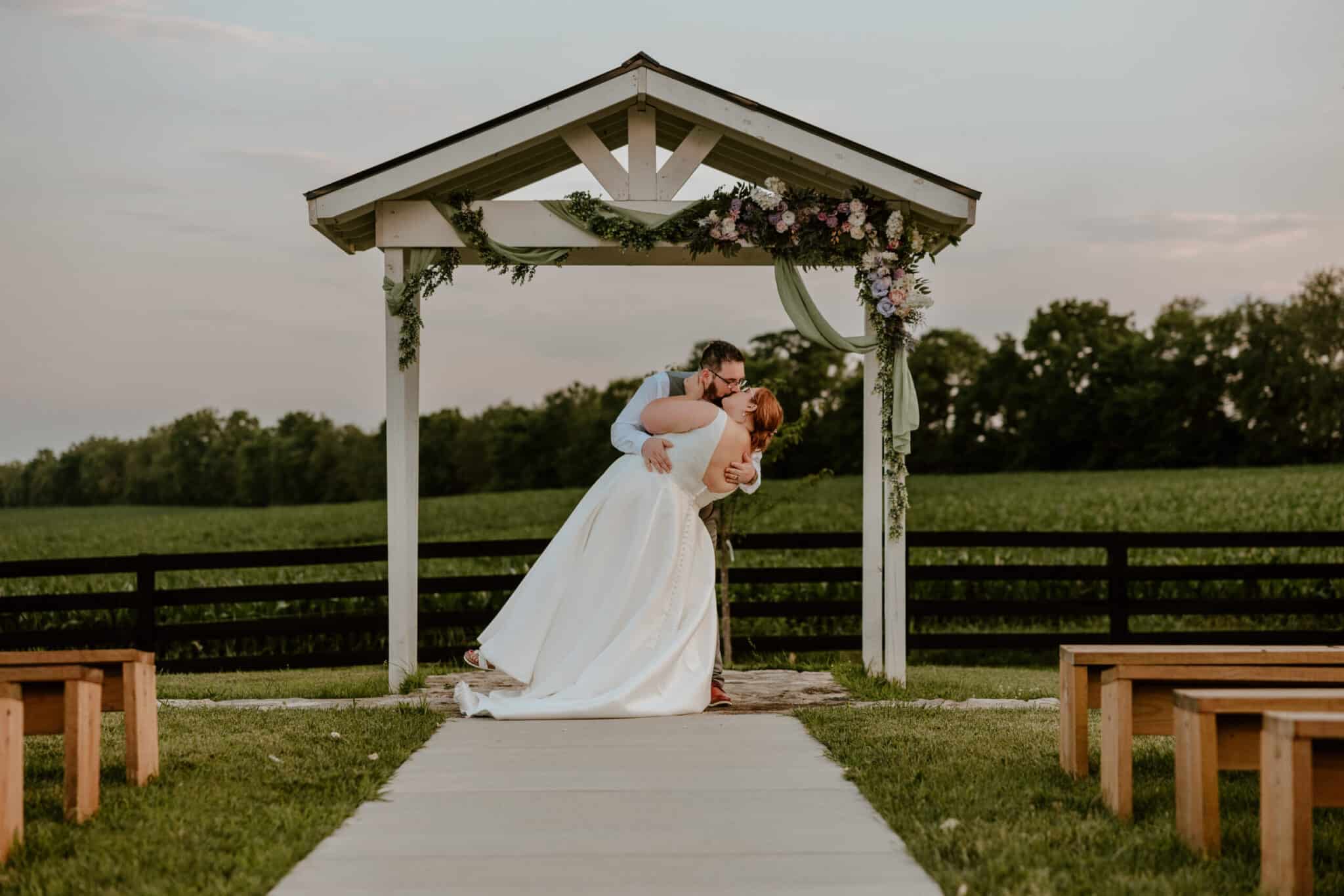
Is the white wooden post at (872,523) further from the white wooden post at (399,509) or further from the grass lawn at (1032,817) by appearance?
the white wooden post at (399,509)

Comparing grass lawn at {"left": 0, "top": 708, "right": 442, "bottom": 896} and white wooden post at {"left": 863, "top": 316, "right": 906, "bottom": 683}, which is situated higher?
white wooden post at {"left": 863, "top": 316, "right": 906, "bottom": 683}

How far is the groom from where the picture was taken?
7527 millimetres

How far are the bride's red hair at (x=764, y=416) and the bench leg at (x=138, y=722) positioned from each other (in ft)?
11.5

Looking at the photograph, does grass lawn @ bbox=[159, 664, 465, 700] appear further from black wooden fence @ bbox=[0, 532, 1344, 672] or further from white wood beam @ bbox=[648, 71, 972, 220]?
white wood beam @ bbox=[648, 71, 972, 220]

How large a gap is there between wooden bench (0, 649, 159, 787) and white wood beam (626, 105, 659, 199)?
452 centimetres

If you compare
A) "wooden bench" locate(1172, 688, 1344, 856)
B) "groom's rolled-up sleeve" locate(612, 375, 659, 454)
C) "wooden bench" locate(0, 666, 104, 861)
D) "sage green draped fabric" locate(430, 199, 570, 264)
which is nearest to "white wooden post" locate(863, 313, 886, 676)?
"groom's rolled-up sleeve" locate(612, 375, 659, 454)

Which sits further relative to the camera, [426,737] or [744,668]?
[744,668]

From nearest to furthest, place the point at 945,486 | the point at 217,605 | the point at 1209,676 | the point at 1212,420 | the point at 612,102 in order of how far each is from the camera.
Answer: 1. the point at 1209,676
2. the point at 612,102
3. the point at 217,605
4. the point at 945,486
5. the point at 1212,420

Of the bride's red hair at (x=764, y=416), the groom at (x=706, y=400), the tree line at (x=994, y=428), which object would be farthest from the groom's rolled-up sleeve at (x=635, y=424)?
the tree line at (x=994, y=428)

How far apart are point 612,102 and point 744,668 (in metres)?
4.16

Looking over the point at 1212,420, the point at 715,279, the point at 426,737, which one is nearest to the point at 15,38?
the point at 715,279

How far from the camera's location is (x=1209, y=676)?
4926mm

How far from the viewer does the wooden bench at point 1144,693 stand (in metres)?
4.75

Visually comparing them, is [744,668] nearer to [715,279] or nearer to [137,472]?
[715,279]
